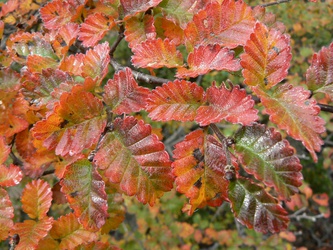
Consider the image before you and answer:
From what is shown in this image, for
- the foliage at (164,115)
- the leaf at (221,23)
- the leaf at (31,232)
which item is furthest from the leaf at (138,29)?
the leaf at (31,232)

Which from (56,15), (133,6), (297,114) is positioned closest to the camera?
(297,114)

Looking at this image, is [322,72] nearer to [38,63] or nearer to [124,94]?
[124,94]

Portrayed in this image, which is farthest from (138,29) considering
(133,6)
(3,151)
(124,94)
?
(3,151)

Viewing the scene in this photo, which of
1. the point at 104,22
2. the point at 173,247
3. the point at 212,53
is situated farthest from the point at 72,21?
the point at 173,247

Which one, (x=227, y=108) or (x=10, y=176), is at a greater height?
(x=227, y=108)

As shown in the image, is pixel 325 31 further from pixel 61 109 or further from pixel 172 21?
pixel 61 109

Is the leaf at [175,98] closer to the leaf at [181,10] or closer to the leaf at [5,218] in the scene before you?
the leaf at [181,10]
